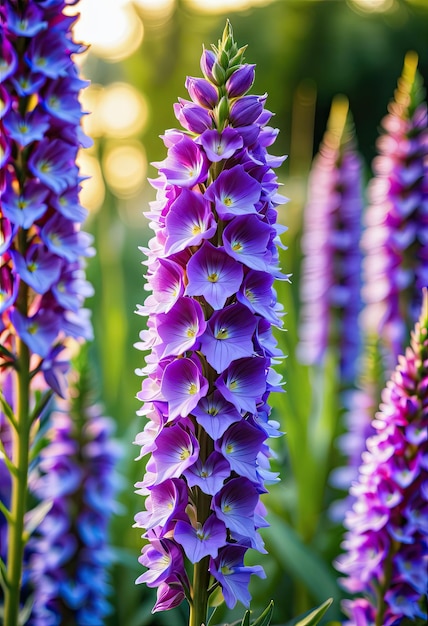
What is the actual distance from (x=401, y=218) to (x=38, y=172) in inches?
78.3

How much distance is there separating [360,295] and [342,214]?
0.49 metres

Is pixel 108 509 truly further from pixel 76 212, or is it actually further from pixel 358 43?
pixel 358 43

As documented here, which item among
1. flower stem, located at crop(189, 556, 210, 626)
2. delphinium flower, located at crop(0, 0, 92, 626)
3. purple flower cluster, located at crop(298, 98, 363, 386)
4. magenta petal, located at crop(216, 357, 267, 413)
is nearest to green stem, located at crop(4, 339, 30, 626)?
delphinium flower, located at crop(0, 0, 92, 626)

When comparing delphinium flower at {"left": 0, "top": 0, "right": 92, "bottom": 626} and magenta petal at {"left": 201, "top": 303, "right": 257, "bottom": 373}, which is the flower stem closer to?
magenta petal at {"left": 201, "top": 303, "right": 257, "bottom": 373}

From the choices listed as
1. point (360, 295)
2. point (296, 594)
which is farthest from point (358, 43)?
point (296, 594)

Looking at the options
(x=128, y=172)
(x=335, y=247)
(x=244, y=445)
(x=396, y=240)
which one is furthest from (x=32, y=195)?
(x=128, y=172)

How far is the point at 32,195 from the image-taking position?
6.59 feet

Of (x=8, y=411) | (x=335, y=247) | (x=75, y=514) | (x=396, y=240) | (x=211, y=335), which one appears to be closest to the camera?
(x=211, y=335)

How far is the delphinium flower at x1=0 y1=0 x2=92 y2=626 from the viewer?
1962 mm

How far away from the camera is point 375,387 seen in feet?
11.5

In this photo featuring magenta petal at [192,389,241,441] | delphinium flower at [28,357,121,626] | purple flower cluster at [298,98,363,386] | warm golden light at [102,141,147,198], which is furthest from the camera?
warm golden light at [102,141,147,198]

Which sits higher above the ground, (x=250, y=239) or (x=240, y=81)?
(x=240, y=81)

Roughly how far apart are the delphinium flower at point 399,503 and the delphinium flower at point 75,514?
0.94 m

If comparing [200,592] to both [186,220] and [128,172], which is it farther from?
[128,172]
